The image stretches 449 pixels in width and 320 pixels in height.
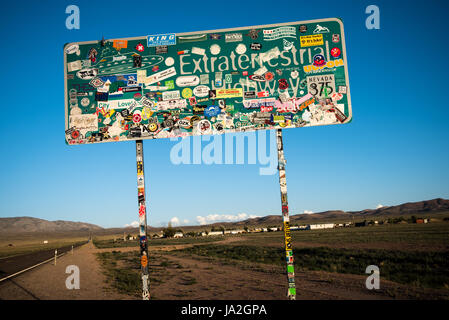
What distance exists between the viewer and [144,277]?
647cm

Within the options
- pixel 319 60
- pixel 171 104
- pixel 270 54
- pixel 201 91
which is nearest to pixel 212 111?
pixel 201 91

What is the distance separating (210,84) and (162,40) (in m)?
1.63

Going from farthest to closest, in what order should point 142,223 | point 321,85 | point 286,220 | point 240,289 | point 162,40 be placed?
point 240,289 → point 162,40 → point 321,85 → point 142,223 → point 286,220

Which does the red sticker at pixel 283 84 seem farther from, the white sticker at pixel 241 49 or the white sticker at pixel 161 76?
the white sticker at pixel 161 76

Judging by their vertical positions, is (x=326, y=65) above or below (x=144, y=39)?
below

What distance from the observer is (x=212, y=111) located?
267 inches

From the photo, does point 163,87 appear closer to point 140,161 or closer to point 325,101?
point 140,161

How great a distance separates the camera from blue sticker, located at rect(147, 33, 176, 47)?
7070mm

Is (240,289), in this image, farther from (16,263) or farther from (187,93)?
(16,263)

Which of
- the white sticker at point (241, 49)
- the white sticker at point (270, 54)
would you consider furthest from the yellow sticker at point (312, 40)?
the white sticker at point (241, 49)

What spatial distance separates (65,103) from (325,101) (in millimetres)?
6099
